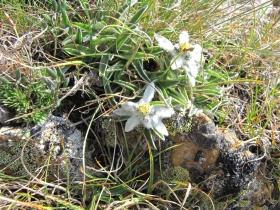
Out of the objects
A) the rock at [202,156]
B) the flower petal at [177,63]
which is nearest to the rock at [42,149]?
the rock at [202,156]

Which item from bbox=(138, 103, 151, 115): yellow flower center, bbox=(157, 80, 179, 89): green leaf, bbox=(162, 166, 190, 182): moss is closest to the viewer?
bbox=(138, 103, 151, 115): yellow flower center

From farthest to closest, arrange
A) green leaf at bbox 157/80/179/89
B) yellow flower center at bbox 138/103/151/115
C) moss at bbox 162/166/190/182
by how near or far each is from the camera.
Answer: moss at bbox 162/166/190/182
green leaf at bbox 157/80/179/89
yellow flower center at bbox 138/103/151/115

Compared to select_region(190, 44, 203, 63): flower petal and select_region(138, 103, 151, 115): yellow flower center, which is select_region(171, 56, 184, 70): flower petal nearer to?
select_region(190, 44, 203, 63): flower petal

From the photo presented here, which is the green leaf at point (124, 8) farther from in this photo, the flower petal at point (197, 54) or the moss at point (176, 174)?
the moss at point (176, 174)

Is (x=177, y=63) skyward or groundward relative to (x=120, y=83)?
skyward

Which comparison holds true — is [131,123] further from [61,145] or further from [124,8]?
[124,8]

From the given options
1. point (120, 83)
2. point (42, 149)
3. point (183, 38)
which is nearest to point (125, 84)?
point (120, 83)

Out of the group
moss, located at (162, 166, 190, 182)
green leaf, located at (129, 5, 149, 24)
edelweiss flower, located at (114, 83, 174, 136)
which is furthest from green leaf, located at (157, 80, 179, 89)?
moss, located at (162, 166, 190, 182)
